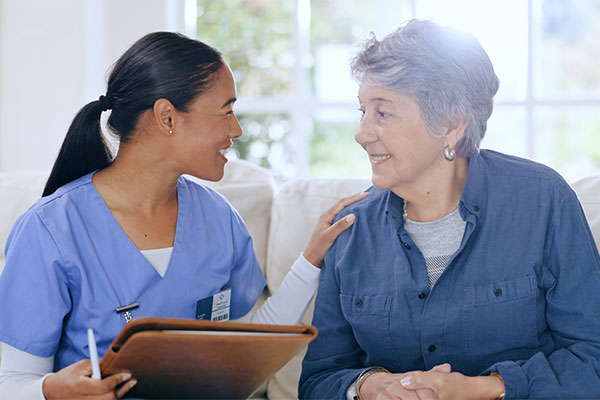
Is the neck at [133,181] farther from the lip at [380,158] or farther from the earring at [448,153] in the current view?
the earring at [448,153]

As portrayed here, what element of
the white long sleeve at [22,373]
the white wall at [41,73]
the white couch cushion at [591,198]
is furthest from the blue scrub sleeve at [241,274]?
the white wall at [41,73]

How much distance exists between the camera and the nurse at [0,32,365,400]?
1.39m

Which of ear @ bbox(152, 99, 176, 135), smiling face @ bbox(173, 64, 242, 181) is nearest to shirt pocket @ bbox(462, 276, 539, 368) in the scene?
smiling face @ bbox(173, 64, 242, 181)

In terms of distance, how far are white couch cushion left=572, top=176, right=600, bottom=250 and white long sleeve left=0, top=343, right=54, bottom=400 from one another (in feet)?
4.41

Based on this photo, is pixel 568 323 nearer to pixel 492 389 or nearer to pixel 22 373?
pixel 492 389

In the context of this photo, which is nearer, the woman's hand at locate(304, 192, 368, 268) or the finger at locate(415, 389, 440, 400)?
the finger at locate(415, 389, 440, 400)

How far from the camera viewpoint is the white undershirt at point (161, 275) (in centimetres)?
132

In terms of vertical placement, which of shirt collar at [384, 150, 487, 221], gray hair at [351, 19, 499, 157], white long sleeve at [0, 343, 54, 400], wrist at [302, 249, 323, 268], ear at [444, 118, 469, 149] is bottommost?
white long sleeve at [0, 343, 54, 400]

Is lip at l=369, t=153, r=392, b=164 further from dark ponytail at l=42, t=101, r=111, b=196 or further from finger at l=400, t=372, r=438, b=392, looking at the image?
dark ponytail at l=42, t=101, r=111, b=196

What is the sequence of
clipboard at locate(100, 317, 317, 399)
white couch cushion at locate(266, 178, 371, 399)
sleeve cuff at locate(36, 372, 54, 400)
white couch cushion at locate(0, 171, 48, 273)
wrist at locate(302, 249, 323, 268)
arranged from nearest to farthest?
clipboard at locate(100, 317, 317, 399)
sleeve cuff at locate(36, 372, 54, 400)
wrist at locate(302, 249, 323, 268)
white couch cushion at locate(266, 178, 371, 399)
white couch cushion at locate(0, 171, 48, 273)

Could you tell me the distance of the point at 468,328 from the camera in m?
1.49

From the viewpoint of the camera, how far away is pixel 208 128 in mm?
1548

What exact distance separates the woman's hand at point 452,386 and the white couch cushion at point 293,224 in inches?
22.3

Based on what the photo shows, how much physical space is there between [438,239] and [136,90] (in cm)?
76
